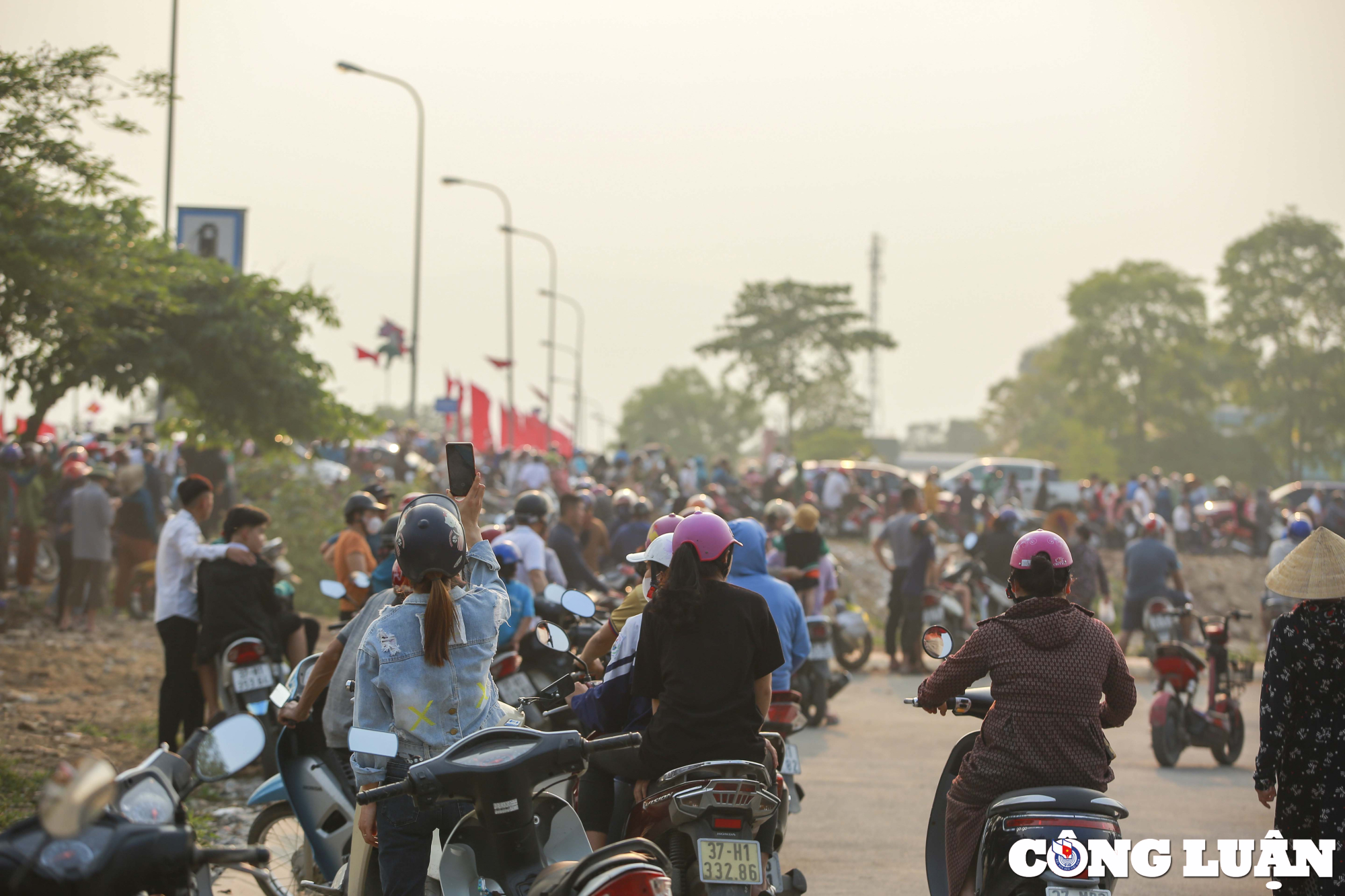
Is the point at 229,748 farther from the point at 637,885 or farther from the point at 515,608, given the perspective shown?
the point at 515,608

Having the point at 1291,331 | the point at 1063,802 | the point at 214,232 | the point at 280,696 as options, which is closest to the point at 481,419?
the point at 214,232

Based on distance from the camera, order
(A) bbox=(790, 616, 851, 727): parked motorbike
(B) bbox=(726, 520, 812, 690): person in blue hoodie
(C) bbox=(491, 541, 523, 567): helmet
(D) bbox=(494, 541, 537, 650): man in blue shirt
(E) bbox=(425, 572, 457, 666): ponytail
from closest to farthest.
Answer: (E) bbox=(425, 572, 457, 666): ponytail, (B) bbox=(726, 520, 812, 690): person in blue hoodie, (D) bbox=(494, 541, 537, 650): man in blue shirt, (C) bbox=(491, 541, 523, 567): helmet, (A) bbox=(790, 616, 851, 727): parked motorbike

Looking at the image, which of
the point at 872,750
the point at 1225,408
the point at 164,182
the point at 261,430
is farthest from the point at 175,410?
the point at 1225,408

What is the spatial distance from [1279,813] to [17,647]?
1226 centimetres

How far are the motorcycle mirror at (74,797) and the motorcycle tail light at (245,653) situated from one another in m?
5.63

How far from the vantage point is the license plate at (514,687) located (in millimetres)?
7965

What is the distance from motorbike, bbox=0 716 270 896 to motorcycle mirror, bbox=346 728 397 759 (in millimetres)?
542

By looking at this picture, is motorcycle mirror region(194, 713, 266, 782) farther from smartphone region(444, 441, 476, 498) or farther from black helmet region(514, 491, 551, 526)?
black helmet region(514, 491, 551, 526)

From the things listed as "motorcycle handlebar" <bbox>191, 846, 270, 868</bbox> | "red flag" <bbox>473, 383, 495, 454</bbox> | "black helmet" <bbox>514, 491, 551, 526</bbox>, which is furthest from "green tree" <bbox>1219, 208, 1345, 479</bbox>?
"motorcycle handlebar" <bbox>191, 846, 270, 868</bbox>

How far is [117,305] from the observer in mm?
13867

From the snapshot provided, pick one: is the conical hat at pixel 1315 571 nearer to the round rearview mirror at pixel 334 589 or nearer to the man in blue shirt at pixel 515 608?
the man in blue shirt at pixel 515 608

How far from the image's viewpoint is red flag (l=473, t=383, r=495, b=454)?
114 feet

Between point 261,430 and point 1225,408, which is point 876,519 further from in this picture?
point 1225,408

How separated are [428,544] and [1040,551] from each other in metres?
2.20
